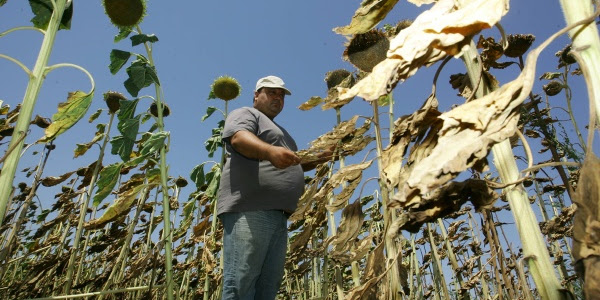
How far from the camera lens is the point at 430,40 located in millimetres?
606

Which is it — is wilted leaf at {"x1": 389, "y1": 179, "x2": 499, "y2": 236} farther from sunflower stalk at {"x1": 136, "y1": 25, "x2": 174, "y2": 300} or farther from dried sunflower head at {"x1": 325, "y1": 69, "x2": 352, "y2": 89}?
dried sunflower head at {"x1": 325, "y1": 69, "x2": 352, "y2": 89}

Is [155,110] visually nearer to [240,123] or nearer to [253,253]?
[240,123]

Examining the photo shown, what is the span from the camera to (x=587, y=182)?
520 mm

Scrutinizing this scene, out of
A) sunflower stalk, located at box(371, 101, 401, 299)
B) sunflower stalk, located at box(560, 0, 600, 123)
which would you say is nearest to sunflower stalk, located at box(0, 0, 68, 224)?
sunflower stalk, located at box(371, 101, 401, 299)

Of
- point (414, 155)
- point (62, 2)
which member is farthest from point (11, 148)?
point (414, 155)

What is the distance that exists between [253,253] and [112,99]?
2709mm

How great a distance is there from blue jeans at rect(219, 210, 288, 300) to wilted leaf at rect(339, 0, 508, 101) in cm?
170

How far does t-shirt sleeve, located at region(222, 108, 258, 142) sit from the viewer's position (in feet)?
7.66

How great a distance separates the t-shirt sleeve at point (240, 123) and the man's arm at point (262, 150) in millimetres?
55

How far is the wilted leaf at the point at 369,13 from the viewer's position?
857mm

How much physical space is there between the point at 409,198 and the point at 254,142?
162 cm

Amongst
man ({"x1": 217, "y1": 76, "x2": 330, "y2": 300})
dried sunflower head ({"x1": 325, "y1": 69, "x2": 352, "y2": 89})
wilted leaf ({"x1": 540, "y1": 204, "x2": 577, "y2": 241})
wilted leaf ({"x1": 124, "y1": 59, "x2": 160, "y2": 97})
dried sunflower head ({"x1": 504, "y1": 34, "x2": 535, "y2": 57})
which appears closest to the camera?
wilted leaf ({"x1": 540, "y1": 204, "x2": 577, "y2": 241})

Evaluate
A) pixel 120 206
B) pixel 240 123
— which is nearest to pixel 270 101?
pixel 240 123

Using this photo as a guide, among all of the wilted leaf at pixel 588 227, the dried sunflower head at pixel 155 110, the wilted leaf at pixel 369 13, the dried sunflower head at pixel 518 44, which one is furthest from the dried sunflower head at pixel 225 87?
the wilted leaf at pixel 588 227
